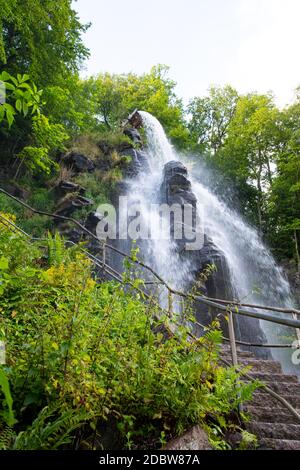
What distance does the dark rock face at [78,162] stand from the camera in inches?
603

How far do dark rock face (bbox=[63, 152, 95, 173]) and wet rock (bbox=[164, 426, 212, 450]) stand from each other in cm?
1418

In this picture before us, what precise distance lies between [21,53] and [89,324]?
1511 cm

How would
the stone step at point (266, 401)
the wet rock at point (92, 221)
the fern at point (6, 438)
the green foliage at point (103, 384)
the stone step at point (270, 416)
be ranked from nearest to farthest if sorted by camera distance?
the fern at point (6, 438), the green foliage at point (103, 384), the stone step at point (270, 416), the stone step at point (266, 401), the wet rock at point (92, 221)

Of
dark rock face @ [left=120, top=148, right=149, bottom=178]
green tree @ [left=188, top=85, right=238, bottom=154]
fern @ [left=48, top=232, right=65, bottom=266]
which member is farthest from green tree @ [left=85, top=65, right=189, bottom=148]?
fern @ [left=48, top=232, right=65, bottom=266]

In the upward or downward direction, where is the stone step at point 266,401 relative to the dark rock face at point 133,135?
downward

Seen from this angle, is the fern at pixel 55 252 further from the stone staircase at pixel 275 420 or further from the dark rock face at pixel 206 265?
the stone staircase at pixel 275 420

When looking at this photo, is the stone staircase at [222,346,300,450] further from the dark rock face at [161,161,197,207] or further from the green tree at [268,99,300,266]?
the green tree at [268,99,300,266]

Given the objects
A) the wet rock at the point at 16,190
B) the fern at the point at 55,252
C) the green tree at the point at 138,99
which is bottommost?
the fern at the point at 55,252

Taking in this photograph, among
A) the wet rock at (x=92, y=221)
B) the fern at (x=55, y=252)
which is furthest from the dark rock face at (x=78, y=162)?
the fern at (x=55, y=252)

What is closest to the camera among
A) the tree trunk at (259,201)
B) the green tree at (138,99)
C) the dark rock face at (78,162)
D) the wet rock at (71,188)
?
the wet rock at (71,188)

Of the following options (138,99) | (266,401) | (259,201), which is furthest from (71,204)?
(138,99)

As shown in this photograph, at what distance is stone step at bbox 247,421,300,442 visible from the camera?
2816 mm

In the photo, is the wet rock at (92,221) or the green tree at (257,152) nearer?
the wet rock at (92,221)

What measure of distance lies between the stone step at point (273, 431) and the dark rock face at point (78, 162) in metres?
13.9
